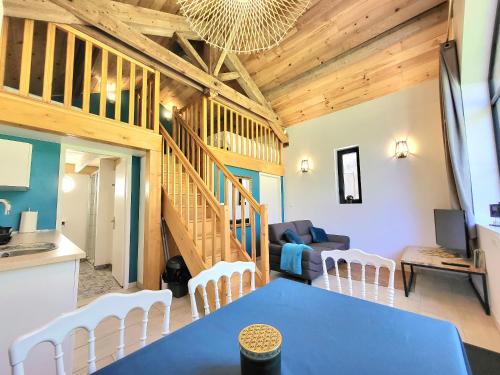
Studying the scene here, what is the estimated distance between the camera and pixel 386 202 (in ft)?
14.4

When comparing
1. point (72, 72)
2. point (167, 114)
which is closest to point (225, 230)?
point (72, 72)

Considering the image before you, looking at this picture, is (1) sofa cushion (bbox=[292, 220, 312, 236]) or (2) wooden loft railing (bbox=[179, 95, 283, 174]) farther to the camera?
(1) sofa cushion (bbox=[292, 220, 312, 236])

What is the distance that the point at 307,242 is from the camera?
182 inches

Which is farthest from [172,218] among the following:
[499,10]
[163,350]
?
[499,10]

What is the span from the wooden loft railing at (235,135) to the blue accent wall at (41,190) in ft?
7.51

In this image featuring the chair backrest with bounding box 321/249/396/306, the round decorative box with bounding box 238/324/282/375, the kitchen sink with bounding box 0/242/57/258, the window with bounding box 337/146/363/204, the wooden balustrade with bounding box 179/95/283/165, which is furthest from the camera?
the window with bounding box 337/146/363/204

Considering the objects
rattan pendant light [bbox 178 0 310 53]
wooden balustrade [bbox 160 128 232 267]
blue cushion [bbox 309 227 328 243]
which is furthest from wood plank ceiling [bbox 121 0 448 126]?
blue cushion [bbox 309 227 328 243]

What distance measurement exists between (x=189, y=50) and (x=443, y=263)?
16.6 ft

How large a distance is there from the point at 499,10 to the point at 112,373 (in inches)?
161

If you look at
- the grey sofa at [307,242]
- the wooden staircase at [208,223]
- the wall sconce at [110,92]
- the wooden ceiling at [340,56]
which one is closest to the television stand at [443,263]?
the grey sofa at [307,242]

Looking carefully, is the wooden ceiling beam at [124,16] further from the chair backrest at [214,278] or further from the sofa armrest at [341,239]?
the sofa armrest at [341,239]

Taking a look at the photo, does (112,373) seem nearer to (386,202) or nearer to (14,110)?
(14,110)

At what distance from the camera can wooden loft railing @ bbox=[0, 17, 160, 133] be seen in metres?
2.28

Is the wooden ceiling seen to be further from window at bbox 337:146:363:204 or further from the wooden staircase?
the wooden staircase
